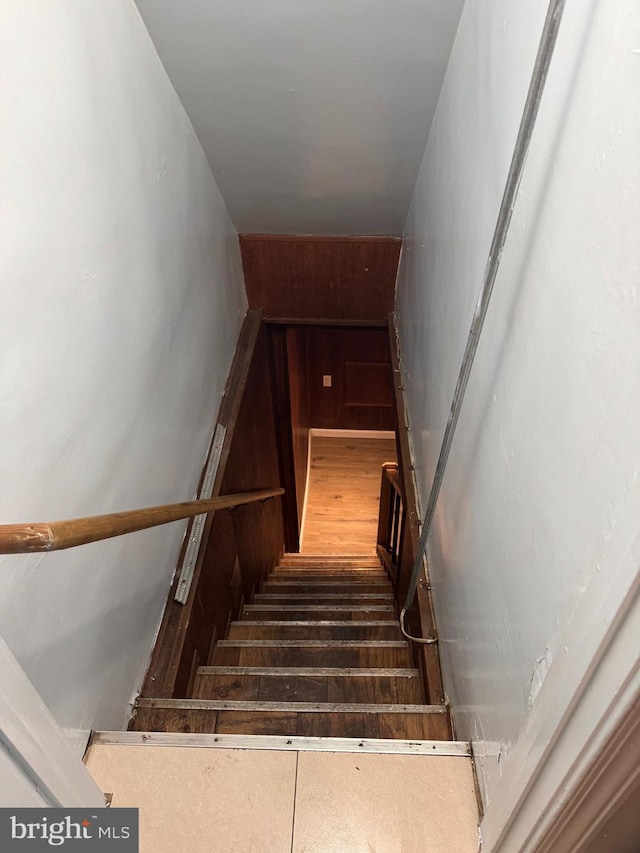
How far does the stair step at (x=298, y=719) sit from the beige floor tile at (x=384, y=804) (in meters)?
0.28

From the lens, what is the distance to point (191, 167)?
6.78ft

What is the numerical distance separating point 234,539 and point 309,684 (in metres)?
1.10

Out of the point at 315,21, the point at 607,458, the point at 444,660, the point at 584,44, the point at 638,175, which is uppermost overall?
the point at 315,21

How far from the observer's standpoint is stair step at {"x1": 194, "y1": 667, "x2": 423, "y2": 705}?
1863 mm

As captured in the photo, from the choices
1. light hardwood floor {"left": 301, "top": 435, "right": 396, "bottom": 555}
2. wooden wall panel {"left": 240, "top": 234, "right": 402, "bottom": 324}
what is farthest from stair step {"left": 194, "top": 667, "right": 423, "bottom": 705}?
light hardwood floor {"left": 301, "top": 435, "right": 396, "bottom": 555}

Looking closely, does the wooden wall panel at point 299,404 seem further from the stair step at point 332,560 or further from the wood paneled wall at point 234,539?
the wood paneled wall at point 234,539

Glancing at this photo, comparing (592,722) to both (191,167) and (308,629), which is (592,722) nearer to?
(308,629)

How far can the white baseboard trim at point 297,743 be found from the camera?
1.29m

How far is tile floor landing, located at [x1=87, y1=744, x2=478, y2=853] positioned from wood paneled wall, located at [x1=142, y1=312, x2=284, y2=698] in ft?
1.48

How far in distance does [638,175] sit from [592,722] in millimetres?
635

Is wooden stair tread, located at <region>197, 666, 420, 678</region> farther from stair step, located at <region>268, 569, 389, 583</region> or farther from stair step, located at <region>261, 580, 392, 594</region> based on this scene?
stair step, located at <region>268, 569, 389, 583</region>

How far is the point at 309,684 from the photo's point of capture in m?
1.89

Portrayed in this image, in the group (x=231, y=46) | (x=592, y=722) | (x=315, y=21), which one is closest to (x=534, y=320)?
(x=592, y=722)

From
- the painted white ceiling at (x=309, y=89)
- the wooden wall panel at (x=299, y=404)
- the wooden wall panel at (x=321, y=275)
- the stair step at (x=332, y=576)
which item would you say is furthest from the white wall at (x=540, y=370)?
the wooden wall panel at (x=299, y=404)
